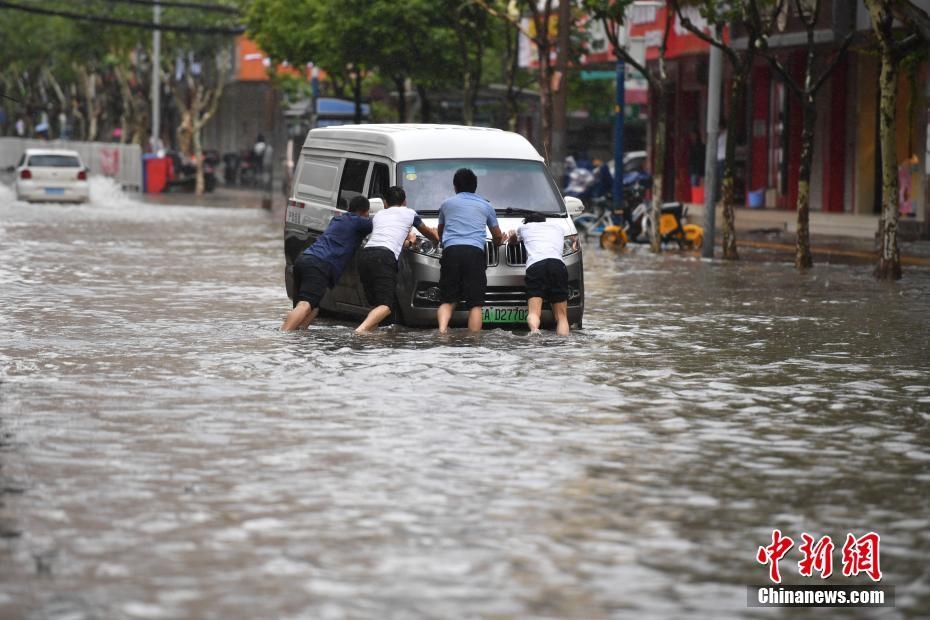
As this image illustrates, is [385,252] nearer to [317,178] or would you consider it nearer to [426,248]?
[426,248]

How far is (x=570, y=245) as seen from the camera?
56.7ft

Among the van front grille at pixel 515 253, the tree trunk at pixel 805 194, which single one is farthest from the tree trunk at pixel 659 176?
the van front grille at pixel 515 253

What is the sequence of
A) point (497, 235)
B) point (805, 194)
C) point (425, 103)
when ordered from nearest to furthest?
point (497, 235) < point (805, 194) < point (425, 103)

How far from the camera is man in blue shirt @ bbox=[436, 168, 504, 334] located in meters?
16.5

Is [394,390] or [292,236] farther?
[292,236]

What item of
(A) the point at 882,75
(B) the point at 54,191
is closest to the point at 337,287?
(A) the point at 882,75

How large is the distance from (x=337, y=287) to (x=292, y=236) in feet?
4.44

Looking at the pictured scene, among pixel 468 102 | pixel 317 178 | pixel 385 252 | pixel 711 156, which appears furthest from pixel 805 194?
pixel 468 102

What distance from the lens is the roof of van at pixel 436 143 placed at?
17.9 meters

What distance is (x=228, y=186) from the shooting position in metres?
76.9

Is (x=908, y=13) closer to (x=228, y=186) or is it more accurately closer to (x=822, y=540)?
(x=822, y=540)

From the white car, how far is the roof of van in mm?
34068

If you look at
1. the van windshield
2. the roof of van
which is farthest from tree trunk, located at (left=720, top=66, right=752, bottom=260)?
the van windshield

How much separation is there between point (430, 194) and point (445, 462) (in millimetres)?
8314
